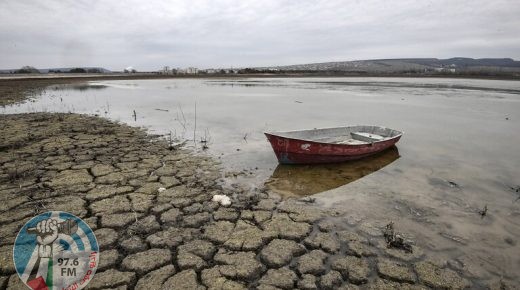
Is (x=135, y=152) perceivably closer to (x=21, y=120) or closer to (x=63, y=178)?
(x=63, y=178)

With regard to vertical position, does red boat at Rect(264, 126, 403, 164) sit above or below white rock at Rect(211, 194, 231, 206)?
above

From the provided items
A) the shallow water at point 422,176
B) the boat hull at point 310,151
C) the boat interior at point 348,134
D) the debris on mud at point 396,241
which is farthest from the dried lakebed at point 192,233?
the boat interior at point 348,134

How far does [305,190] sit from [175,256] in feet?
11.6

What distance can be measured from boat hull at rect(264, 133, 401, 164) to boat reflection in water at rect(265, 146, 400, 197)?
21cm

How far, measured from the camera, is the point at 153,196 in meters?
5.85

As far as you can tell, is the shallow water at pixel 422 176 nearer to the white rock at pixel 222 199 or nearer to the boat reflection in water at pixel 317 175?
the boat reflection in water at pixel 317 175

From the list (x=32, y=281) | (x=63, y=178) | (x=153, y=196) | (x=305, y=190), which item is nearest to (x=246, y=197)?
(x=305, y=190)

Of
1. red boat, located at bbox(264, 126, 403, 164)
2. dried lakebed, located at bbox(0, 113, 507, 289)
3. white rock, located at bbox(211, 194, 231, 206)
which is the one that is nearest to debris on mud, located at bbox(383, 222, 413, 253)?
dried lakebed, located at bbox(0, 113, 507, 289)

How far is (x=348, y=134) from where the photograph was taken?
35.0 feet

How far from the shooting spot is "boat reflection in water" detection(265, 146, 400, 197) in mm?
6805

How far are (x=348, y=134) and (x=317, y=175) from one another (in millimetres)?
3659

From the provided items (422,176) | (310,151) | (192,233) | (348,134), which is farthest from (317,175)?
(192,233)

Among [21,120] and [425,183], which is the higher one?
[21,120]

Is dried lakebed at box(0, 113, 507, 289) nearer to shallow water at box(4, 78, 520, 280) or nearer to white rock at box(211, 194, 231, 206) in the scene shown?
white rock at box(211, 194, 231, 206)
